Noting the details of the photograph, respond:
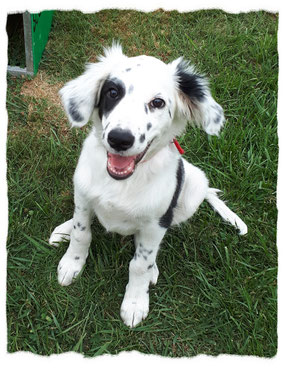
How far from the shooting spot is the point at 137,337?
314 cm

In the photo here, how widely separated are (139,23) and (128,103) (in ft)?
10.2

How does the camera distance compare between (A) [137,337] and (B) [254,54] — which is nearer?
(A) [137,337]

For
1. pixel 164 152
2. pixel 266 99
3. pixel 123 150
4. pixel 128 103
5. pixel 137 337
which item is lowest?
pixel 137 337

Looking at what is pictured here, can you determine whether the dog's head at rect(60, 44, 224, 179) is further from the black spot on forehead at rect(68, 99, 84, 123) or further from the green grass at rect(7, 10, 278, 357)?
the green grass at rect(7, 10, 278, 357)

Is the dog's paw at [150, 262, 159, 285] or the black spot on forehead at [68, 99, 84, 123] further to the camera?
the dog's paw at [150, 262, 159, 285]

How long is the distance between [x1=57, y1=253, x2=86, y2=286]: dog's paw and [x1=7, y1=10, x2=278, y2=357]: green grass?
0.06 meters

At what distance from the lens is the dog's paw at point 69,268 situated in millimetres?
3287

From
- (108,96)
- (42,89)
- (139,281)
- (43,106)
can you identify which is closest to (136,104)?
(108,96)

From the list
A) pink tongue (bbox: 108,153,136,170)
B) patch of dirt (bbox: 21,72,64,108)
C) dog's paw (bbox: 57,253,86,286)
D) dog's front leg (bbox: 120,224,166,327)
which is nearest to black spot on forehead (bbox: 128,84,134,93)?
pink tongue (bbox: 108,153,136,170)

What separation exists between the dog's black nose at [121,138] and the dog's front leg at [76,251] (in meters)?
1.00

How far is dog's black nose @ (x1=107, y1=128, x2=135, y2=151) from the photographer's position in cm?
220

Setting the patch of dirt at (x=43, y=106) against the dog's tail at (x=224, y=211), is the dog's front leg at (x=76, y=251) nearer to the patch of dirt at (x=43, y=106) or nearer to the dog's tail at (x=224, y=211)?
the dog's tail at (x=224, y=211)

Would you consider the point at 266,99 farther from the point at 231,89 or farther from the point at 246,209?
the point at 246,209

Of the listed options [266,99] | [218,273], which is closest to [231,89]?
[266,99]
